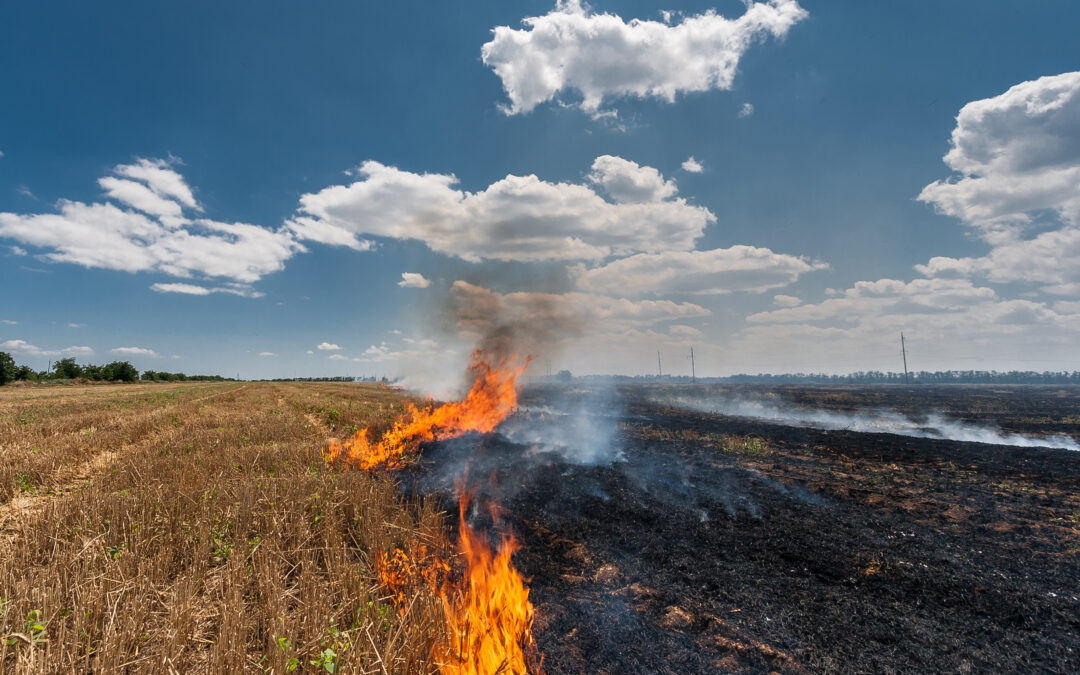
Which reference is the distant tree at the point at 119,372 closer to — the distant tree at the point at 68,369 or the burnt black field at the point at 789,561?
the distant tree at the point at 68,369

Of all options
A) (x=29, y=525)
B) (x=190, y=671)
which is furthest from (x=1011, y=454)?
(x=29, y=525)

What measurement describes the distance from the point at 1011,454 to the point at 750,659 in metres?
21.3

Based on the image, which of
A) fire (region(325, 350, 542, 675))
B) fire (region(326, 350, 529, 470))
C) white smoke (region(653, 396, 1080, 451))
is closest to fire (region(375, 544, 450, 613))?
fire (region(325, 350, 542, 675))

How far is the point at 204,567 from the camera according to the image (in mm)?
5543

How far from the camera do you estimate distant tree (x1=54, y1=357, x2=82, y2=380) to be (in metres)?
71.6

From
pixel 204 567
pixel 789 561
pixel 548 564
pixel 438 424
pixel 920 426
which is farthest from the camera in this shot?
pixel 920 426

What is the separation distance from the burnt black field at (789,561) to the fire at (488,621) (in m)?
0.26

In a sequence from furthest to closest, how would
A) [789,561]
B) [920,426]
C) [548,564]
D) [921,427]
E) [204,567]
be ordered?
[920,426], [921,427], [789,561], [548,564], [204,567]

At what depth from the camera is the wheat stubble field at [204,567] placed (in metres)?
3.68

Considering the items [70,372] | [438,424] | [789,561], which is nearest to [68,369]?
[70,372]

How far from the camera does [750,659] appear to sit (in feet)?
16.0

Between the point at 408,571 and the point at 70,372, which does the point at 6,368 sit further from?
the point at 408,571

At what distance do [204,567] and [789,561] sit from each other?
28.3ft

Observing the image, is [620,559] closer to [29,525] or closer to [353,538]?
[353,538]
